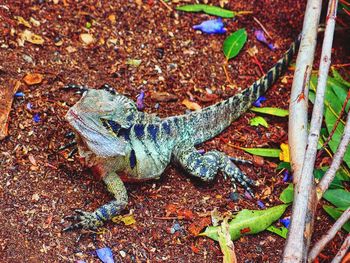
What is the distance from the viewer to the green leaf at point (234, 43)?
7887 millimetres

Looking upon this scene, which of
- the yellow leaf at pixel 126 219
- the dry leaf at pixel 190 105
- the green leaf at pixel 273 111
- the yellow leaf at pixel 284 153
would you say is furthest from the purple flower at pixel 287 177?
the yellow leaf at pixel 126 219

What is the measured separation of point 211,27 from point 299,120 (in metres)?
2.34

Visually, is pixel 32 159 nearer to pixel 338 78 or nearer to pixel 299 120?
pixel 299 120

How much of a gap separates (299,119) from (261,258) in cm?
158

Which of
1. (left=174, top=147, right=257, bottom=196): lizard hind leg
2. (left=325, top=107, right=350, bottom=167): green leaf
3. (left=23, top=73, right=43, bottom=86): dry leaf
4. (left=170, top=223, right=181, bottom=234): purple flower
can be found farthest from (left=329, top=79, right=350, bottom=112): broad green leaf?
(left=23, top=73, right=43, bottom=86): dry leaf

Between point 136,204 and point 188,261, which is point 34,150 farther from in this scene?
point 188,261

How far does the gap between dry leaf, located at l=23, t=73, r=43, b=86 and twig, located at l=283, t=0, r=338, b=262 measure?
9.66 feet

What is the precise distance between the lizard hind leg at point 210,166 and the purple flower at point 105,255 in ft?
4.52

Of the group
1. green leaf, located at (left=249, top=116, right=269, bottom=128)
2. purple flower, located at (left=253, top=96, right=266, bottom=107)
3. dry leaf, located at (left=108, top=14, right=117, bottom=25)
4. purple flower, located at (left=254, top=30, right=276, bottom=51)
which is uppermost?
dry leaf, located at (left=108, top=14, right=117, bottom=25)

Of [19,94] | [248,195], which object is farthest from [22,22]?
[248,195]

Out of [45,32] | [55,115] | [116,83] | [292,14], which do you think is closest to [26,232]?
[55,115]

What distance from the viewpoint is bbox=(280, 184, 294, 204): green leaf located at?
6.51 metres

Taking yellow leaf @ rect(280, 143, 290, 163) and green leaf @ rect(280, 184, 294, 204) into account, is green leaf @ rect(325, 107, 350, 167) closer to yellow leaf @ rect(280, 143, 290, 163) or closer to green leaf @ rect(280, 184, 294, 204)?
yellow leaf @ rect(280, 143, 290, 163)

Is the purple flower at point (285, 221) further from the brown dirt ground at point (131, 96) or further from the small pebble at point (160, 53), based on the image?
the small pebble at point (160, 53)
